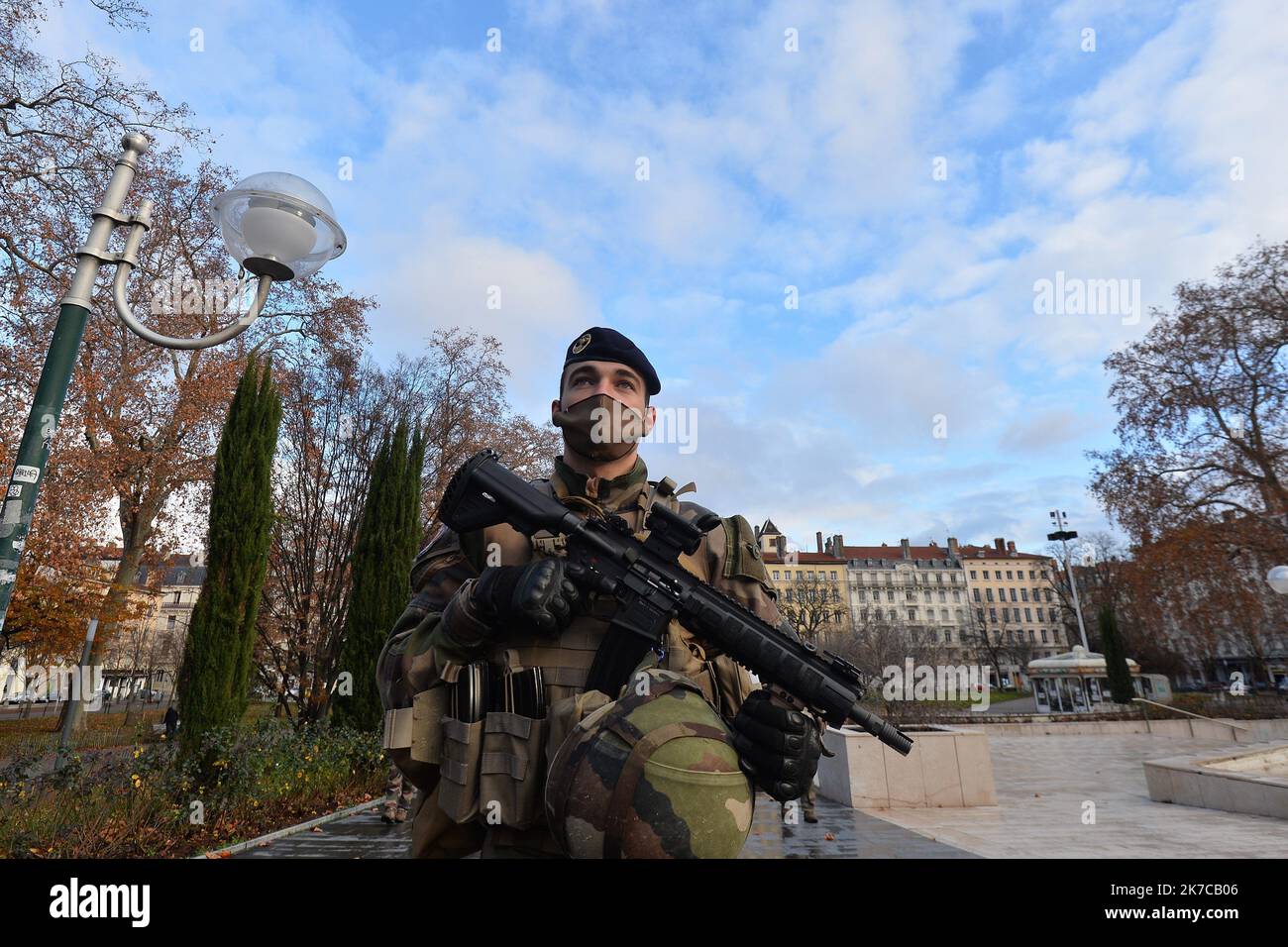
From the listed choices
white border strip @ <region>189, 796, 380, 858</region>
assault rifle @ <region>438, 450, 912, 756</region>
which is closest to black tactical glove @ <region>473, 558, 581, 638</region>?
assault rifle @ <region>438, 450, 912, 756</region>

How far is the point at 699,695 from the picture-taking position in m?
1.63

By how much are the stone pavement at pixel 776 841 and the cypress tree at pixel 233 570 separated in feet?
7.61

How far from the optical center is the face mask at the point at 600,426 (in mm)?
2145

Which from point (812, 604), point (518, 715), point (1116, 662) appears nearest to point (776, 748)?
point (518, 715)

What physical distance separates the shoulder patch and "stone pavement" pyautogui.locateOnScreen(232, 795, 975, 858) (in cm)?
422

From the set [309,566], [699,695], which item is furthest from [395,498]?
[699,695]

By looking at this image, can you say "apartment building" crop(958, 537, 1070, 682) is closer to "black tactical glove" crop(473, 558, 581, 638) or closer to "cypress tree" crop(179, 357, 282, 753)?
"cypress tree" crop(179, 357, 282, 753)

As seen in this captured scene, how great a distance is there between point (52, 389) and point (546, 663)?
3205 mm

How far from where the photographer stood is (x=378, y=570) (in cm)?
1095

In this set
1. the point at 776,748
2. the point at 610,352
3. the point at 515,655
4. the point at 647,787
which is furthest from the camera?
the point at 610,352

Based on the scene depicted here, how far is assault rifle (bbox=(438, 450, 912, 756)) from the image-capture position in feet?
6.05

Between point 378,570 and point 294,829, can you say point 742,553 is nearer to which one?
point 294,829

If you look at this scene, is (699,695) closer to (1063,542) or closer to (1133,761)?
(1133,761)

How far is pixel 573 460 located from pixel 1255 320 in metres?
25.8
